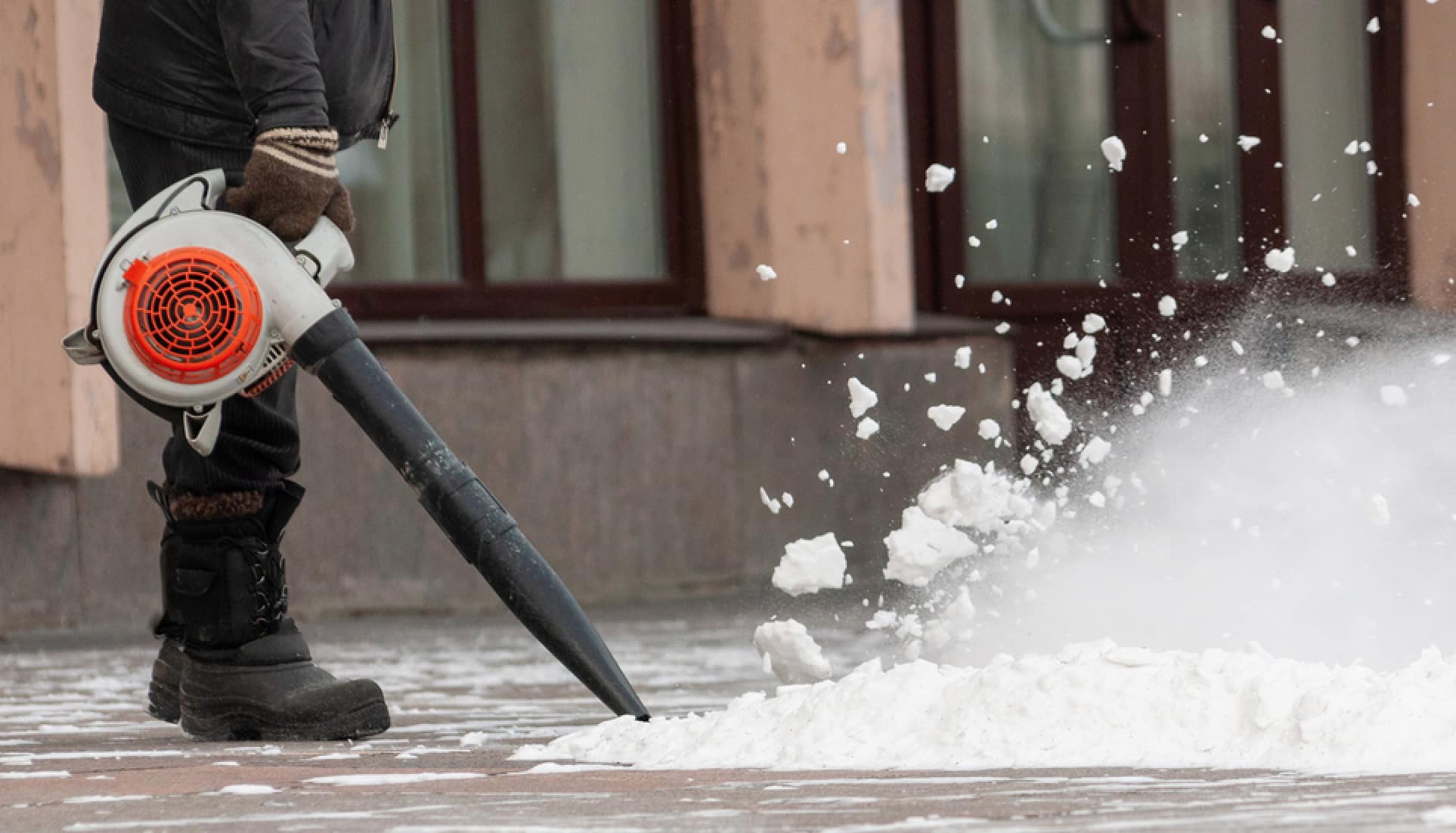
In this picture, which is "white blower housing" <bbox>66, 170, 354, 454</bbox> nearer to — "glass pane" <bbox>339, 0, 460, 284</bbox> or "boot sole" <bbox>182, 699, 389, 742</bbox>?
"boot sole" <bbox>182, 699, 389, 742</bbox>

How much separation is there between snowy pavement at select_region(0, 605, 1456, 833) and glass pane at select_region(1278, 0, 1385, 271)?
15.9 feet

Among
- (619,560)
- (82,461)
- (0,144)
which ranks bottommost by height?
(619,560)

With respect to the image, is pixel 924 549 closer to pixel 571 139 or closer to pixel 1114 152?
pixel 1114 152

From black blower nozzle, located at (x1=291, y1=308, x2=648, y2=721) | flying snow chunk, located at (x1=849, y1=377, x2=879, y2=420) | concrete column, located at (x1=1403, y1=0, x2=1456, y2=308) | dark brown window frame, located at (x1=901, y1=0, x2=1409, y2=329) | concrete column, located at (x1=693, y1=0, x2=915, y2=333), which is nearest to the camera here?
black blower nozzle, located at (x1=291, y1=308, x2=648, y2=721)

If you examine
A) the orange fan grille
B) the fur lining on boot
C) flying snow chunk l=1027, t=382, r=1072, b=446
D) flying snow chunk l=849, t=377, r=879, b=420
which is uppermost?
the orange fan grille

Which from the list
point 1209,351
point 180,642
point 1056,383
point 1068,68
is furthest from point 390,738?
point 1068,68

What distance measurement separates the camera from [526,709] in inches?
148

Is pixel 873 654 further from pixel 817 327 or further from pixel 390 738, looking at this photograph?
pixel 817 327

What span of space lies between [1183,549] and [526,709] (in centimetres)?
127

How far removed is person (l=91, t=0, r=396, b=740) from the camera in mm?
3125

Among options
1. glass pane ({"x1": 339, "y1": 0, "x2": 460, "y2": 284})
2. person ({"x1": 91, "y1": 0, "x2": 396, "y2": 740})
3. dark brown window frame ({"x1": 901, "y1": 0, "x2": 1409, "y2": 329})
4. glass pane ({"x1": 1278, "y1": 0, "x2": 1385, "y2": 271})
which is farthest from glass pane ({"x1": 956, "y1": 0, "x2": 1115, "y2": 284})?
person ({"x1": 91, "y1": 0, "x2": 396, "y2": 740})

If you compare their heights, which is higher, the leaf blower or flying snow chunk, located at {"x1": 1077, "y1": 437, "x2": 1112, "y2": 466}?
the leaf blower

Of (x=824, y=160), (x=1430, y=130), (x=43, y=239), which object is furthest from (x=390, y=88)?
(x=1430, y=130)

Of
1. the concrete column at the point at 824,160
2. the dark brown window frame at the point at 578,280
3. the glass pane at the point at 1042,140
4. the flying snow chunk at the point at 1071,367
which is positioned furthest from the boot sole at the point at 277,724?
the glass pane at the point at 1042,140
